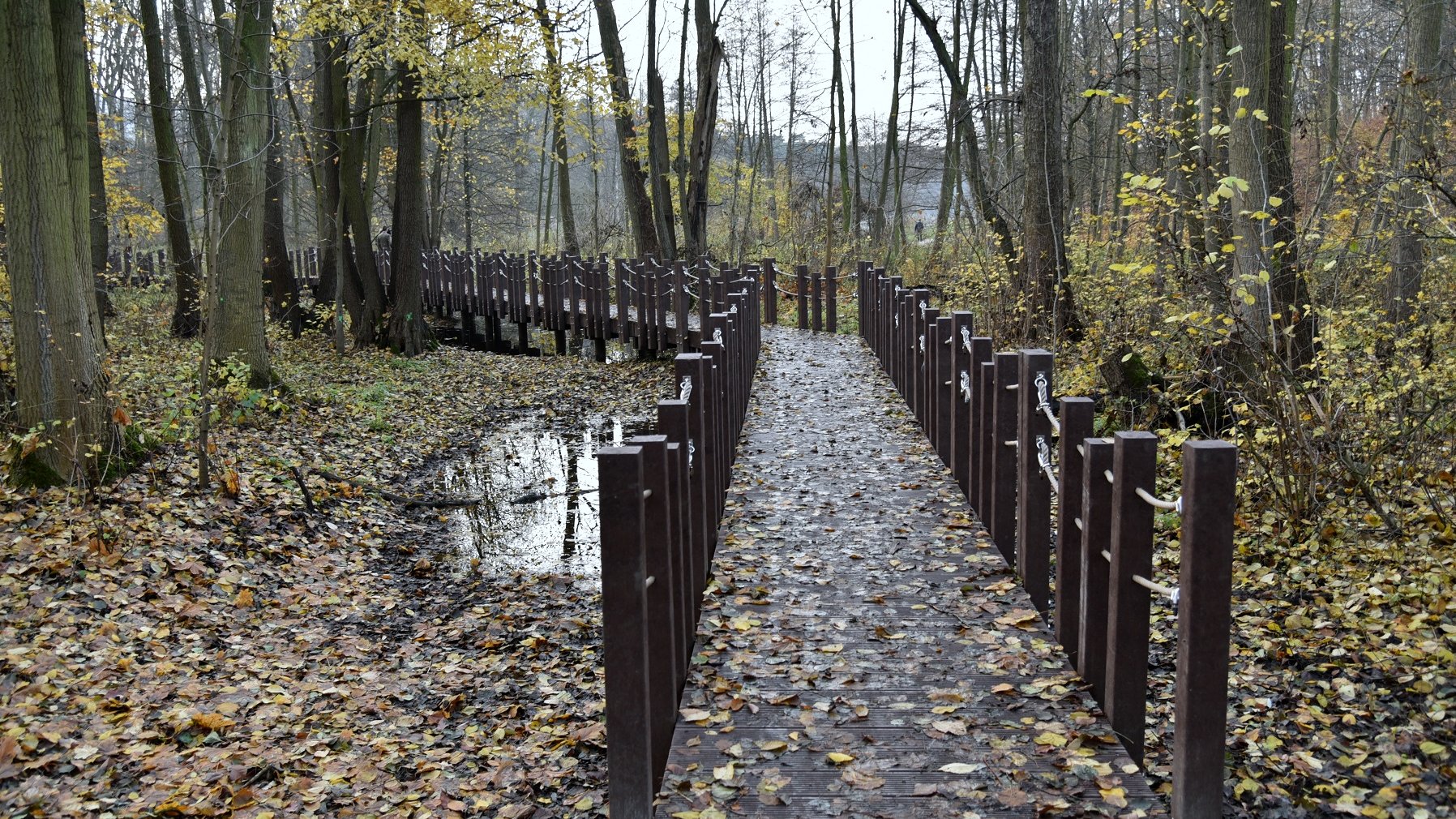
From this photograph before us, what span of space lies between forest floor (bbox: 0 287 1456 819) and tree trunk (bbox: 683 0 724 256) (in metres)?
13.3

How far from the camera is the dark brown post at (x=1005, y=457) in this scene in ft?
19.4

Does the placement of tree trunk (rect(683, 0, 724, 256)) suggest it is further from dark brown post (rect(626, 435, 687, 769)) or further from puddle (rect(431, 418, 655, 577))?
dark brown post (rect(626, 435, 687, 769))

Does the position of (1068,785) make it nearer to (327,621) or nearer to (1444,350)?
(327,621)

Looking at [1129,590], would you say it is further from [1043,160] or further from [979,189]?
[979,189]

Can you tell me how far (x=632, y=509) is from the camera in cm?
350

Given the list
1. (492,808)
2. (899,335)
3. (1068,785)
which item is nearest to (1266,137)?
(899,335)

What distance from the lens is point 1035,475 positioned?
544cm

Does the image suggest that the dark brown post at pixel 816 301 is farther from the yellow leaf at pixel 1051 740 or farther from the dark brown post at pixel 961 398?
the yellow leaf at pixel 1051 740

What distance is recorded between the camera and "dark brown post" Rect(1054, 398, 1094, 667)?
14.8 ft

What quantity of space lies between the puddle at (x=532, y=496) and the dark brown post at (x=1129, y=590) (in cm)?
417

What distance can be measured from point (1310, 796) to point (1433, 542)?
268 centimetres

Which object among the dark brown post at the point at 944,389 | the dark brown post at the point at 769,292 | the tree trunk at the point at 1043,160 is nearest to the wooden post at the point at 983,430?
the dark brown post at the point at 944,389

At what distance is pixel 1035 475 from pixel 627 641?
109 inches

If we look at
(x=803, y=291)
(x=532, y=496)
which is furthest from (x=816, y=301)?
(x=532, y=496)
